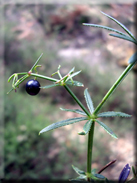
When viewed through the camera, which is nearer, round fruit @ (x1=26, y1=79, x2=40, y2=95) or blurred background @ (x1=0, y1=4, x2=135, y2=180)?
round fruit @ (x1=26, y1=79, x2=40, y2=95)

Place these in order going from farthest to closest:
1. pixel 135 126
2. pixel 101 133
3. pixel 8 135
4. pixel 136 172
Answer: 1. pixel 135 126
2. pixel 101 133
3. pixel 8 135
4. pixel 136 172

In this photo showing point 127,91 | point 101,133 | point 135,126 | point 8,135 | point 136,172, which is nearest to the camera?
point 136,172

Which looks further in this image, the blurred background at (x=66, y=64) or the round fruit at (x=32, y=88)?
the blurred background at (x=66, y=64)

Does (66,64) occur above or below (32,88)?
above

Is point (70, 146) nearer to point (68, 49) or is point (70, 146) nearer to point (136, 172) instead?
point (68, 49)

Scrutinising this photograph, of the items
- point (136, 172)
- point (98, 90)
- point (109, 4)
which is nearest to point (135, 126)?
point (98, 90)

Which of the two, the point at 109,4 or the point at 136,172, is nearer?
the point at 136,172

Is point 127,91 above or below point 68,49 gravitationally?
below

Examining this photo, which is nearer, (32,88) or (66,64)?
(32,88)
